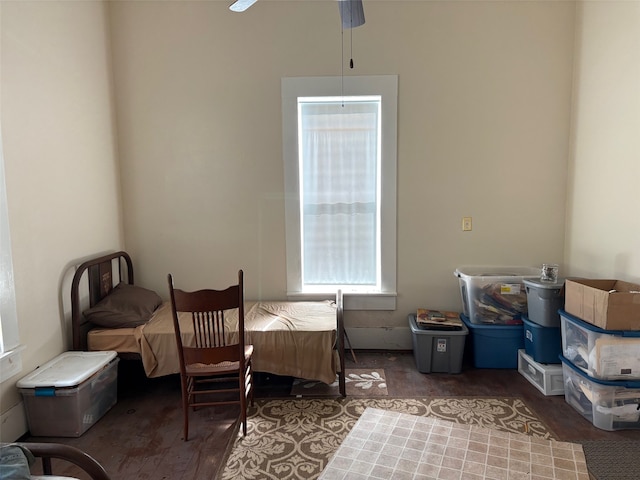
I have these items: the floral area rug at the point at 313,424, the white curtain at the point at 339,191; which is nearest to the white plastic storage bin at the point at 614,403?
the floral area rug at the point at 313,424

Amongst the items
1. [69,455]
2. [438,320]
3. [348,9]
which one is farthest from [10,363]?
[438,320]

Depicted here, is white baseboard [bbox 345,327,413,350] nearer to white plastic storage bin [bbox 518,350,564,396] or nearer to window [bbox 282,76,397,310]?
window [bbox 282,76,397,310]

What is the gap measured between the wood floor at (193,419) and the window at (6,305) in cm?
50

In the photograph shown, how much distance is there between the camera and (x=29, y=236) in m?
2.37

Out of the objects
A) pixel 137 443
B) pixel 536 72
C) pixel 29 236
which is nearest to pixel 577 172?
pixel 536 72

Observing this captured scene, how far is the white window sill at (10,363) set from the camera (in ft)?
7.07

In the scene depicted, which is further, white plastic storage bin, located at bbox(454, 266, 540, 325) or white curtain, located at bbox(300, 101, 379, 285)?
white curtain, located at bbox(300, 101, 379, 285)

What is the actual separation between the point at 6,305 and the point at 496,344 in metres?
3.41

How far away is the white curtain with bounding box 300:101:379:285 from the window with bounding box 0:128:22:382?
6.83ft

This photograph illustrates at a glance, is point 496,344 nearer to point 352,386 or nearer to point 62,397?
point 352,386

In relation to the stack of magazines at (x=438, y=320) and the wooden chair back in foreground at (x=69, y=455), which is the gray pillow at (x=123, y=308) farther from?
the stack of magazines at (x=438, y=320)

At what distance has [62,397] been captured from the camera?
2.25 metres

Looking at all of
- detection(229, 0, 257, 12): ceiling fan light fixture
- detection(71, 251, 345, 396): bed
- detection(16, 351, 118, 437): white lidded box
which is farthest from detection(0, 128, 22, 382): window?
detection(229, 0, 257, 12): ceiling fan light fixture

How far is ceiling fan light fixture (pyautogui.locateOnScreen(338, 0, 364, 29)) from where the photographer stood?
1.99 metres
